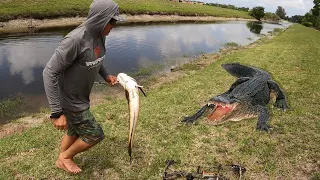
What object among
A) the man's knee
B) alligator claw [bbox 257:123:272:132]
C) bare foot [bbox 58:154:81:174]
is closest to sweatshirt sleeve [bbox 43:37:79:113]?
the man's knee

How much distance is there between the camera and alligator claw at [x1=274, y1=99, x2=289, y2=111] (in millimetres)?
7830

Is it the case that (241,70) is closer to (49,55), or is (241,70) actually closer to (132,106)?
(132,106)

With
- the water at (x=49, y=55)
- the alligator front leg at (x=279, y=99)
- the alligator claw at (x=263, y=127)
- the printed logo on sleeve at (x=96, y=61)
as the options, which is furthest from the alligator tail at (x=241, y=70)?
the printed logo on sleeve at (x=96, y=61)

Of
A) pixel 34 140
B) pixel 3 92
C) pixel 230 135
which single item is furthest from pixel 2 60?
pixel 230 135

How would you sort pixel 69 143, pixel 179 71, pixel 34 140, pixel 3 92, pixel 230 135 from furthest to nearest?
pixel 179 71
pixel 3 92
pixel 230 135
pixel 34 140
pixel 69 143

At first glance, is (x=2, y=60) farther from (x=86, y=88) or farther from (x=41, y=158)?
(x=86, y=88)

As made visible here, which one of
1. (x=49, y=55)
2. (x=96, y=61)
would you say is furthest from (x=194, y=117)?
(x=49, y=55)

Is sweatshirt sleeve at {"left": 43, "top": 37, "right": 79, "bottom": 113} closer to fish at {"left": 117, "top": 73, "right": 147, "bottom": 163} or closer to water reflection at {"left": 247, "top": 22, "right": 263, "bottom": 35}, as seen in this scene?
fish at {"left": 117, "top": 73, "right": 147, "bottom": 163}

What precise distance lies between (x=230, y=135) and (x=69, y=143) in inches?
126

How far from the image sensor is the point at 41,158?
5.05 metres

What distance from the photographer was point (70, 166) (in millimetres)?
4547

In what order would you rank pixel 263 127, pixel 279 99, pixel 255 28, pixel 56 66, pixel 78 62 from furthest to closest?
1. pixel 255 28
2. pixel 279 99
3. pixel 263 127
4. pixel 78 62
5. pixel 56 66

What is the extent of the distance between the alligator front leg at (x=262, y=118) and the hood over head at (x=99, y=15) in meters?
4.22

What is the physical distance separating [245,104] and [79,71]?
4.40 metres
